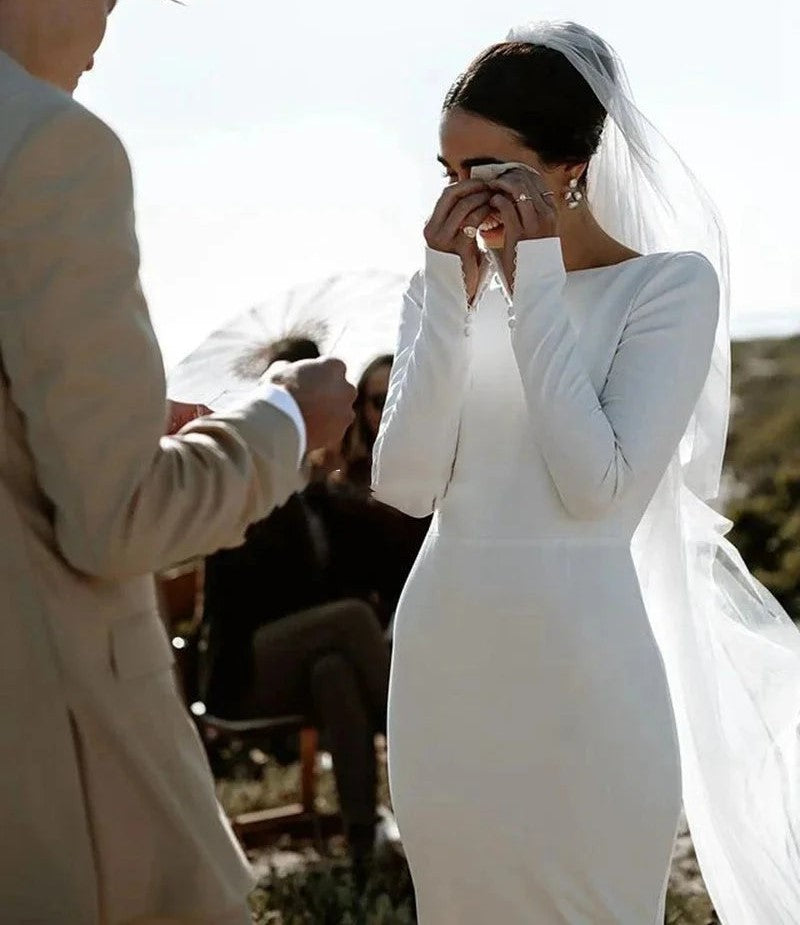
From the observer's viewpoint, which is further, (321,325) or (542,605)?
(321,325)

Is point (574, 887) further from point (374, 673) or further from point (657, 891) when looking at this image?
point (374, 673)

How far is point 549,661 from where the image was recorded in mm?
3225

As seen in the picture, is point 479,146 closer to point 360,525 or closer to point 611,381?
point 611,381

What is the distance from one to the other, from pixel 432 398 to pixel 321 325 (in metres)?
0.88

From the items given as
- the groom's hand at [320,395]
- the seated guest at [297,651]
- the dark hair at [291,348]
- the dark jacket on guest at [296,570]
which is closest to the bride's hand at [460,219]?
the dark hair at [291,348]

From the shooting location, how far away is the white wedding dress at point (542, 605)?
3.19 m

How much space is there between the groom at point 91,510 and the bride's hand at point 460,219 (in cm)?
110

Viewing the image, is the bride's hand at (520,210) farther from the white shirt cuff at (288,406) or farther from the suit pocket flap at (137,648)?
the suit pocket flap at (137,648)

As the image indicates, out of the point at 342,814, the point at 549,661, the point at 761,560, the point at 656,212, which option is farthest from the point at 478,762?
the point at 761,560

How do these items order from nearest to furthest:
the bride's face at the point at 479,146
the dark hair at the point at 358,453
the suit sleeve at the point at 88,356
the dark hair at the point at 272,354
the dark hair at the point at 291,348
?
the suit sleeve at the point at 88,356 < the bride's face at the point at 479,146 < the dark hair at the point at 272,354 < the dark hair at the point at 291,348 < the dark hair at the point at 358,453

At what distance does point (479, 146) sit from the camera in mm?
3355

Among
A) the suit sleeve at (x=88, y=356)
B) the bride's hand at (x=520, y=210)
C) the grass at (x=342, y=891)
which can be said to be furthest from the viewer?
the grass at (x=342, y=891)

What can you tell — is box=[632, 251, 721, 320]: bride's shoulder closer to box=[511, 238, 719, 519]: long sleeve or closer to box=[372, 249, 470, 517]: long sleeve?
box=[511, 238, 719, 519]: long sleeve

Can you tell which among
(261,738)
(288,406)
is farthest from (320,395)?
(261,738)
